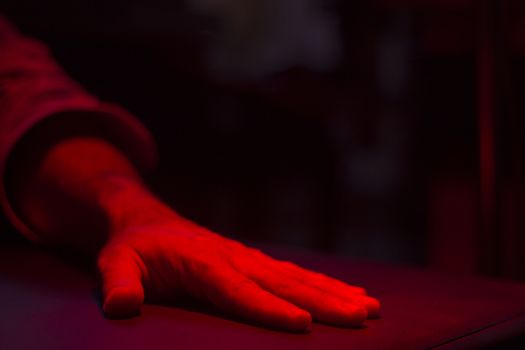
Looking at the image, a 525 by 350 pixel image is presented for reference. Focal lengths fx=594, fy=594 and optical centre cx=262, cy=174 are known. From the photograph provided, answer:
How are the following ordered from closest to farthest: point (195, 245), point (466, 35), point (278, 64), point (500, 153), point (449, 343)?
point (449, 343)
point (195, 245)
point (500, 153)
point (466, 35)
point (278, 64)

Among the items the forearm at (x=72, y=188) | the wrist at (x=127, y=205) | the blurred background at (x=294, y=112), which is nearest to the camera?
the wrist at (x=127, y=205)

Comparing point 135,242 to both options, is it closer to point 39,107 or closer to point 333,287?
point 333,287

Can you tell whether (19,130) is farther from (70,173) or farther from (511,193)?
(511,193)

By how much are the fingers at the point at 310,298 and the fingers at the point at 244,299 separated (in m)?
0.02

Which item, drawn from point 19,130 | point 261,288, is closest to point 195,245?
point 261,288

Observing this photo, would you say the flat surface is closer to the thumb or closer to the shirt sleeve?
the thumb

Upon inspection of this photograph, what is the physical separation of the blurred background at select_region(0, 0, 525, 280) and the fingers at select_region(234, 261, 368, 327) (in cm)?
61

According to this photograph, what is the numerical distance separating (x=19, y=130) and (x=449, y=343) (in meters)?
0.65

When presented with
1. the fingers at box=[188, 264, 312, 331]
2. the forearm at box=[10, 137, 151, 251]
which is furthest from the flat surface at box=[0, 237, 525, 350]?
the forearm at box=[10, 137, 151, 251]

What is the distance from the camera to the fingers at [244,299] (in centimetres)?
48

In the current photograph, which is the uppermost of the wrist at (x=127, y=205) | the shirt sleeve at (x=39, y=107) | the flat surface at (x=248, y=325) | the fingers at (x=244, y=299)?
the shirt sleeve at (x=39, y=107)

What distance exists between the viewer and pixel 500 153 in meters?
0.80

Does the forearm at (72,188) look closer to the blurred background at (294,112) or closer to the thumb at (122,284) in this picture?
the thumb at (122,284)

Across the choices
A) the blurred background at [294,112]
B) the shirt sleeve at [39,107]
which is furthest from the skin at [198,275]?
the blurred background at [294,112]
